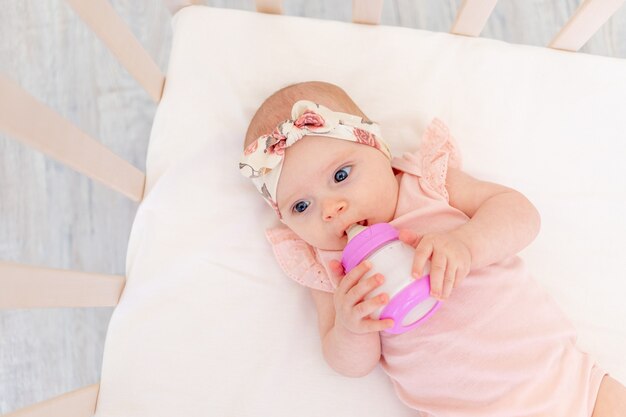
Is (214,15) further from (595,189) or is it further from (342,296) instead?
(595,189)

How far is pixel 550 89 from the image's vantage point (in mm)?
1042

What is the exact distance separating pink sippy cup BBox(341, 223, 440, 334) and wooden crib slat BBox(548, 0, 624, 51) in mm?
566

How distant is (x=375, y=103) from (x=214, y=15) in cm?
36

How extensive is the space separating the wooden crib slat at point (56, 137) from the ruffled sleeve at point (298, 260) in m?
0.28

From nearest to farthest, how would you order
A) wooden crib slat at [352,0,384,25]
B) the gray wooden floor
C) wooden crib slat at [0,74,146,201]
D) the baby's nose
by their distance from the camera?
1. wooden crib slat at [0,74,146,201]
2. the baby's nose
3. wooden crib slat at [352,0,384,25]
4. the gray wooden floor

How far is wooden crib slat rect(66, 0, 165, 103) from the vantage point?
2.77 feet

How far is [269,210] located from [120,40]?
1.27 ft

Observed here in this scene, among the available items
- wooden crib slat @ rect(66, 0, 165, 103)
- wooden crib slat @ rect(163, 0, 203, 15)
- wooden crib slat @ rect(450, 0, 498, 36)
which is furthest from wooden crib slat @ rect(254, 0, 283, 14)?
wooden crib slat @ rect(450, 0, 498, 36)

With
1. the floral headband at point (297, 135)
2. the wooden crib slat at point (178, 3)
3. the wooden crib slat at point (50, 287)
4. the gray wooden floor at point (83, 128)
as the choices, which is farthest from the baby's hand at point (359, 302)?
the gray wooden floor at point (83, 128)

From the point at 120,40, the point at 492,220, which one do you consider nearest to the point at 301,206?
the point at 492,220

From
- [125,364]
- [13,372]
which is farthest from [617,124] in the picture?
[13,372]

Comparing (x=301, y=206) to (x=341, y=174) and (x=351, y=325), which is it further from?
(x=351, y=325)

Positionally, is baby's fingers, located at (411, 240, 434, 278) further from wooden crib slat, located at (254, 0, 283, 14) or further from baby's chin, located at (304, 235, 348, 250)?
wooden crib slat, located at (254, 0, 283, 14)

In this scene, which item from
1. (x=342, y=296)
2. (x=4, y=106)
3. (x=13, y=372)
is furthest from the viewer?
(x=13, y=372)
